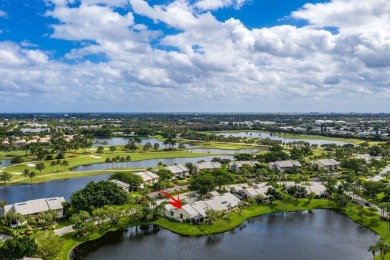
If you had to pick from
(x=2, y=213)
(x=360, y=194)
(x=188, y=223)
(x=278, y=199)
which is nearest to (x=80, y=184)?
(x=2, y=213)

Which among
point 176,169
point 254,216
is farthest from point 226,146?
point 254,216

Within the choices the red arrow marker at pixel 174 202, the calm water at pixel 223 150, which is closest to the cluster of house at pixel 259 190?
the red arrow marker at pixel 174 202

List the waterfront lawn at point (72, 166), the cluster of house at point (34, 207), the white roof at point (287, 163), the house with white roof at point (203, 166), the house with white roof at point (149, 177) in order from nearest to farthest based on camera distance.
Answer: the cluster of house at point (34, 207) < the house with white roof at point (149, 177) < the waterfront lawn at point (72, 166) < the house with white roof at point (203, 166) < the white roof at point (287, 163)

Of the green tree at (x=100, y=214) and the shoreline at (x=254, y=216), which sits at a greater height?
the green tree at (x=100, y=214)

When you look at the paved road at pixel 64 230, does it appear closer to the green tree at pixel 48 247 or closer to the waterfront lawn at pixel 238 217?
the green tree at pixel 48 247

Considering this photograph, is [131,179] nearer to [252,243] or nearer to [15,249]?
[252,243]

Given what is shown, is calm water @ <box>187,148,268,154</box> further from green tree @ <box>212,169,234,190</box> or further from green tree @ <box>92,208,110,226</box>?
green tree @ <box>92,208,110,226</box>

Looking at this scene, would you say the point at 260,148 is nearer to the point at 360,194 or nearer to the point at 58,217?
the point at 360,194
